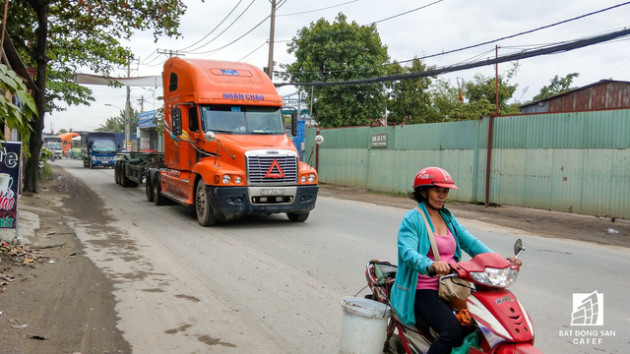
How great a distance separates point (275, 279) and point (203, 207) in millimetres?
4850

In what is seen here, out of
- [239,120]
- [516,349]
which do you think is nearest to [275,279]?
[516,349]

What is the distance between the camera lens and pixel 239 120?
11781 mm

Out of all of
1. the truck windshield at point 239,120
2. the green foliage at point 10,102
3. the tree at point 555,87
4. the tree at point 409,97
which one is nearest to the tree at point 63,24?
the truck windshield at point 239,120

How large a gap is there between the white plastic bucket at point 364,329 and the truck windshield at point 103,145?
42.2 m

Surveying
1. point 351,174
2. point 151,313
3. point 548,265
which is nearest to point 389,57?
point 351,174

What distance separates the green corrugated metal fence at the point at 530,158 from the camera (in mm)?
13328

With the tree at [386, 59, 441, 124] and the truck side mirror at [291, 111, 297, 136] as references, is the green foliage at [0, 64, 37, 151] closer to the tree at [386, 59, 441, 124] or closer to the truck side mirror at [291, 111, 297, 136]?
the truck side mirror at [291, 111, 297, 136]

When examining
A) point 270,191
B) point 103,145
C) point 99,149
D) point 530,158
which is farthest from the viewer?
Answer: point 103,145

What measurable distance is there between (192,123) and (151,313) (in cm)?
740

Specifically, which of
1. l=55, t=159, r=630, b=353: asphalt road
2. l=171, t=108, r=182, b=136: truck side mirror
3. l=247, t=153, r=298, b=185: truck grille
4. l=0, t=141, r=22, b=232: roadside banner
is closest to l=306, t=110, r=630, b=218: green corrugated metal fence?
l=55, t=159, r=630, b=353: asphalt road

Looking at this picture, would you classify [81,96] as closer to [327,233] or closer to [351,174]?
[351,174]

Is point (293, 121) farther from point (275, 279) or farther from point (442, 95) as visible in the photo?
point (442, 95)

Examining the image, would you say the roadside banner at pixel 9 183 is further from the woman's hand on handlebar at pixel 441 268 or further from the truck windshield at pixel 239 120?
the woman's hand on handlebar at pixel 441 268

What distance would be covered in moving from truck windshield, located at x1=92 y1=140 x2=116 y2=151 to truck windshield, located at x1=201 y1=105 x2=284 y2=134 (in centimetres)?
3364
